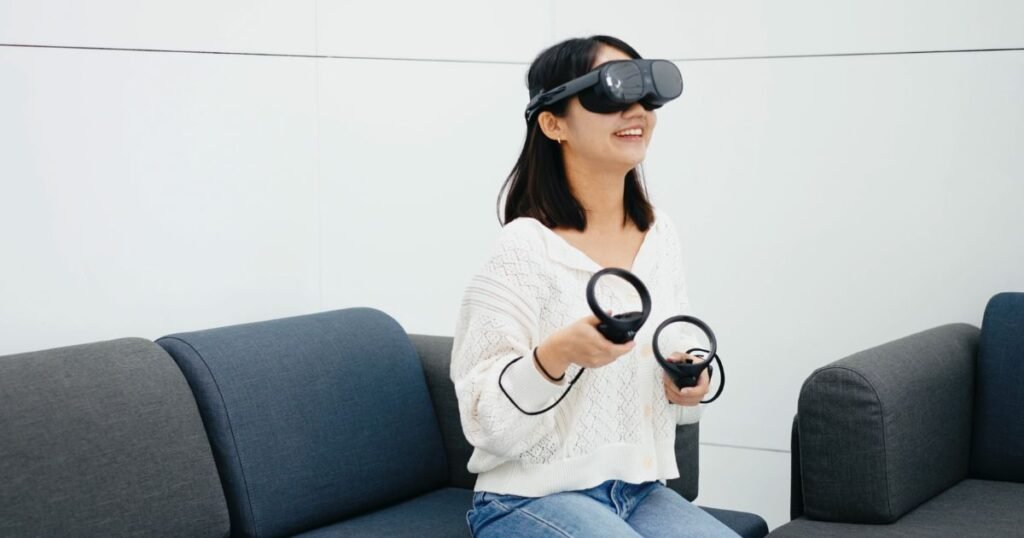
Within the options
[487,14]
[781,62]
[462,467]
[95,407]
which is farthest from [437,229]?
[95,407]

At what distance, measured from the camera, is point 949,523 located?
261 centimetres

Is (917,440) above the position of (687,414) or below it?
below

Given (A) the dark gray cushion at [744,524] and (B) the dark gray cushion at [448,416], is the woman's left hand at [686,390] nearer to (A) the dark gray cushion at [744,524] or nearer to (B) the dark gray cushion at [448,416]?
(A) the dark gray cushion at [744,524]

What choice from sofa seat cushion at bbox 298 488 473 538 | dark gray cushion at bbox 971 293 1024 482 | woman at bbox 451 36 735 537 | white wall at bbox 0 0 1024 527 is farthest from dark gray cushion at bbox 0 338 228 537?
dark gray cushion at bbox 971 293 1024 482

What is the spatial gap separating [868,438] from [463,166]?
63.2 inches

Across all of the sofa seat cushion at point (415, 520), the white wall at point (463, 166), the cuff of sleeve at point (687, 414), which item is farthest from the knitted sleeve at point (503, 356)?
the white wall at point (463, 166)

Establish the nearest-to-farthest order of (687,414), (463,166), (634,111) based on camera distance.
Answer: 1. (634,111)
2. (687,414)
3. (463,166)

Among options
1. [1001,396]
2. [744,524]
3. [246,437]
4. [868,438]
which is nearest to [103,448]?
[246,437]

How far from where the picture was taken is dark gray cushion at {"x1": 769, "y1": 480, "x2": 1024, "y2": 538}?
2.54m

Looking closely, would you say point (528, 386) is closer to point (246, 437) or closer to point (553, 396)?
point (553, 396)

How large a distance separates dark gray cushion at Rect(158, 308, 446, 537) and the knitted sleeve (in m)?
0.56

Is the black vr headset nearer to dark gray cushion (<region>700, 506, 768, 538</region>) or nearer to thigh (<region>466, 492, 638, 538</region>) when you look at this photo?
thigh (<region>466, 492, 638, 538</region>)

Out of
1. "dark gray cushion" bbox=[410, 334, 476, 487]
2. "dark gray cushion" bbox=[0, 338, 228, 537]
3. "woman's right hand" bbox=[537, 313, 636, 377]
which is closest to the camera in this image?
"woman's right hand" bbox=[537, 313, 636, 377]

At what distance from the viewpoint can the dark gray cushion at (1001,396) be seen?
9.82 ft
